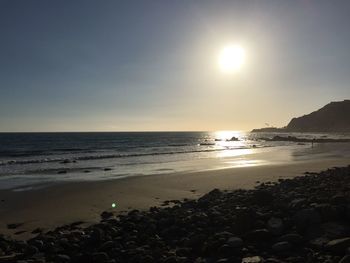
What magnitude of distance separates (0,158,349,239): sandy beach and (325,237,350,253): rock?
23.9ft

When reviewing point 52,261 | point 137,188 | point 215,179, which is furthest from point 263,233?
point 215,179

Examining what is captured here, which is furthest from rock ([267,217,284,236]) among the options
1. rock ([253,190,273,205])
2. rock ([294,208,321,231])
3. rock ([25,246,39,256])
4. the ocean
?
the ocean

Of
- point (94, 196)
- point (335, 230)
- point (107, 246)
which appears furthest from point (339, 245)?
point (94, 196)

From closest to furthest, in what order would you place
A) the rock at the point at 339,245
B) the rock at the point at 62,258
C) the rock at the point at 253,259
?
the rock at the point at 339,245, the rock at the point at 253,259, the rock at the point at 62,258

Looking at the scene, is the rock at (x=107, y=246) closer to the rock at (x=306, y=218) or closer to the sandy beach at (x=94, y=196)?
the sandy beach at (x=94, y=196)

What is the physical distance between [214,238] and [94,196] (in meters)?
9.79

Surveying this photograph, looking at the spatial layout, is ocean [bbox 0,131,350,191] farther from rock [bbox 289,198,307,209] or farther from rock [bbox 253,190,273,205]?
rock [bbox 289,198,307,209]

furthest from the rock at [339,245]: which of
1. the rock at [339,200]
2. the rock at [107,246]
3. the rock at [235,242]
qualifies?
the rock at [107,246]

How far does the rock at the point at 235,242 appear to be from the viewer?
27.0ft

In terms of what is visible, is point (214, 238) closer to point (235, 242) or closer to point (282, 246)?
point (235, 242)

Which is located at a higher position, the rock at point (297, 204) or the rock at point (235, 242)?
the rock at point (297, 204)

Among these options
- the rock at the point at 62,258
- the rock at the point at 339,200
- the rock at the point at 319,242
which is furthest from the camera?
the rock at the point at 339,200

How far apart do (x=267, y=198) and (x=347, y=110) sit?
661 ft

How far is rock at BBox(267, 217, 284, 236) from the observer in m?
8.84
